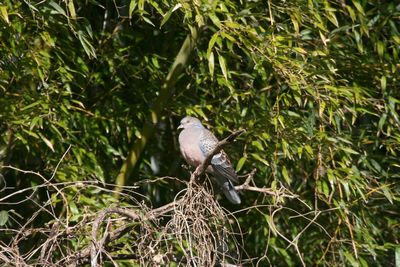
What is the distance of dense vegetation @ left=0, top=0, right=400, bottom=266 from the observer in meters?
3.64

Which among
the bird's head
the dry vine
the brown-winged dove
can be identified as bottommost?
the brown-winged dove

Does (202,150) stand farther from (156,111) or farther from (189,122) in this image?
A: (156,111)

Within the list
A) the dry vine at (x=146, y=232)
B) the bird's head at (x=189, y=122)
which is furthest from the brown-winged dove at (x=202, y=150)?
the dry vine at (x=146, y=232)

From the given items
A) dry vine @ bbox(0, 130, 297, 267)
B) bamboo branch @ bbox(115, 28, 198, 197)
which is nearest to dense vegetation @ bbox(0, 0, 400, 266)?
bamboo branch @ bbox(115, 28, 198, 197)

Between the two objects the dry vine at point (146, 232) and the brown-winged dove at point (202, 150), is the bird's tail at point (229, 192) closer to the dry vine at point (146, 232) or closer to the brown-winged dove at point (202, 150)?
the brown-winged dove at point (202, 150)

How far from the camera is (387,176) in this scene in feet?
12.9

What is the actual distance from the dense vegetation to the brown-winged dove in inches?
3.1

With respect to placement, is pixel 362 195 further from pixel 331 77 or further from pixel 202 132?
pixel 202 132

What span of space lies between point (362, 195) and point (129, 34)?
1.43m

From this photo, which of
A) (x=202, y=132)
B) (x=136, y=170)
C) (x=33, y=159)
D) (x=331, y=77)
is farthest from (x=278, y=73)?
(x=33, y=159)

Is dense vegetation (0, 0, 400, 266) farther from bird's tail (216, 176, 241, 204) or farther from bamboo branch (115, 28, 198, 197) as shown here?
bird's tail (216, 176, 241, 204)

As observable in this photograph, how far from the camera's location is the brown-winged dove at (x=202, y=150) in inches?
159

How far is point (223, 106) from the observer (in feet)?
13.5

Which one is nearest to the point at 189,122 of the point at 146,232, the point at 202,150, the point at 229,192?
the point at 202,150
